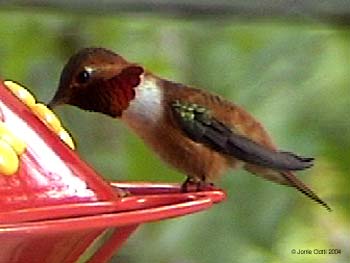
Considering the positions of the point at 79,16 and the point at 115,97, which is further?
the point at 79,16

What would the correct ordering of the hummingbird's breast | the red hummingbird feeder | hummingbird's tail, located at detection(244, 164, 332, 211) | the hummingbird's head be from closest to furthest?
the red hummingbird feeder < the hummingbird's head < the hummingbird's breast < hummingbird's tail, located at detection(244, 164, 332, 211)

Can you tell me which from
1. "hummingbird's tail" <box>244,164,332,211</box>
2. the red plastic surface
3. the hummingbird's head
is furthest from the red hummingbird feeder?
"hummingbird's tail" <box>244,164,332,211</box>

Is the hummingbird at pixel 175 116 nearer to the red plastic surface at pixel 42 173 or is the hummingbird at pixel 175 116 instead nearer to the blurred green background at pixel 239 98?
the blurred green background at pixel 239 98

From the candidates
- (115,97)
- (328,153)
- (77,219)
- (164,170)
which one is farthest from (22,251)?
(328,153)

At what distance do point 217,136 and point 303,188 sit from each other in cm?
25

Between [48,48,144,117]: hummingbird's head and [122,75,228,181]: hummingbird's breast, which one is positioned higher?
[48,48,144,117]: hummingbird's head

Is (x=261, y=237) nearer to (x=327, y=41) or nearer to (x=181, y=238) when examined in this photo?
(x=181, y=238)

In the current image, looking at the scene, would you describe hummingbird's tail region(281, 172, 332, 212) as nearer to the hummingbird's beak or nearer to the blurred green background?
the blurred green background

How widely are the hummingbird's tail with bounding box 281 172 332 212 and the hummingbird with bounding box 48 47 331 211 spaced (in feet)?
0.15

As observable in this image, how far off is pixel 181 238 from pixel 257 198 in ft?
0.40

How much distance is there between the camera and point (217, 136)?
1.11 meters

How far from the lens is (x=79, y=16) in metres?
1.30

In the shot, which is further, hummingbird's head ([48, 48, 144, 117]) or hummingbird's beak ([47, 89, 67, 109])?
hummingbird's beak ([47, 89, 67, 109])

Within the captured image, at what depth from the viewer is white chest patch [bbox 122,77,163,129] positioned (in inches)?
39.3
